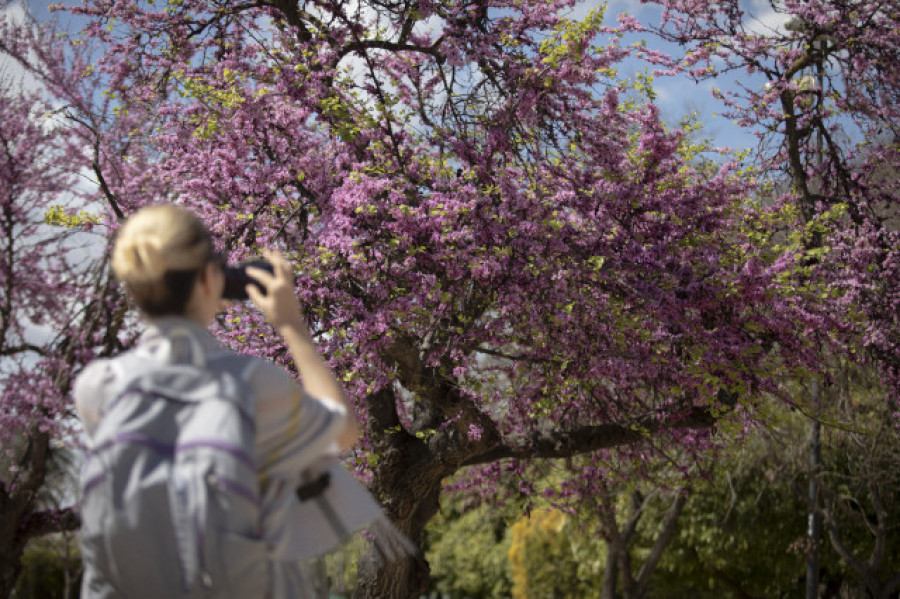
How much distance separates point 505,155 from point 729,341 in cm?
268

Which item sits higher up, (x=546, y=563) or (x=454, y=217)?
(x=454, y=217)

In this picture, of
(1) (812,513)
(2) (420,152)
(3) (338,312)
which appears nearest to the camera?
(3) (338,312)

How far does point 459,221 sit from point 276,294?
17.7ft

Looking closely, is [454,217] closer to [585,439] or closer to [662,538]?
[585,439]

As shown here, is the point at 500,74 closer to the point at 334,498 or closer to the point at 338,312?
the point at 338,312

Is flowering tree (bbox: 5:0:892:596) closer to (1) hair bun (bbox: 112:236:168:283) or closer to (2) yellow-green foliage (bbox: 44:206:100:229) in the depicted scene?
(2) yellow-green foliage (bbox: 44:206:100:229)

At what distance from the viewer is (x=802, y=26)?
1181cm

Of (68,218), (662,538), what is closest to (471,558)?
(662,538)

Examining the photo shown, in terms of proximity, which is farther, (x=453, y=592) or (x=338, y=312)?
(x=453, y=592)

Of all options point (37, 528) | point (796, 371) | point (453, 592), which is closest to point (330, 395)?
point (796, 371)

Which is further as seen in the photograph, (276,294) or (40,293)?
(40,293)

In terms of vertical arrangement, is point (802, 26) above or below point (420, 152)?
above

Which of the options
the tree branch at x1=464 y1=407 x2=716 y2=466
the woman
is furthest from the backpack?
the tree branch at x1=464 y1=407 x2=716 y2=466

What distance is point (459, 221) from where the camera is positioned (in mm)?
7812
